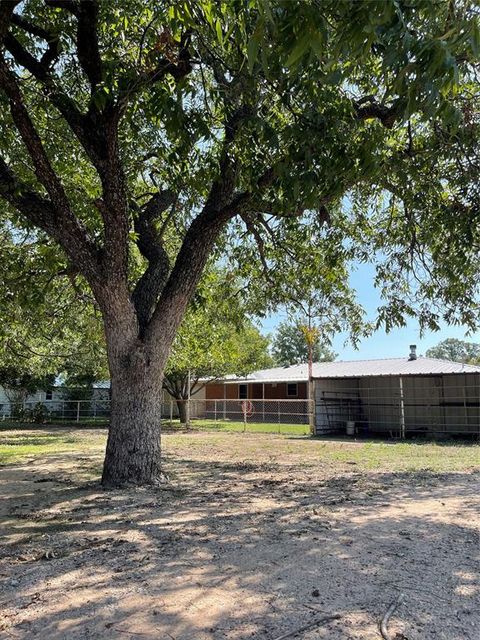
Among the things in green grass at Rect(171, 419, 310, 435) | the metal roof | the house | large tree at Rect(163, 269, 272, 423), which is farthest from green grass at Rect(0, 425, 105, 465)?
the metal roof

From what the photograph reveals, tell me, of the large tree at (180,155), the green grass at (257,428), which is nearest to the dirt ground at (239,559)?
the large tree at (180,155)

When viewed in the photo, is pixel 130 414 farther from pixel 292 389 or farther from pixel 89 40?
pixel 292 389

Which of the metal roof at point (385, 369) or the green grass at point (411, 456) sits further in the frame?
the metal roof at point (385, 369)

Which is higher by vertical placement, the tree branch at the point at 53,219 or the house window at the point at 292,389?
the tree branch at the point at 53,219

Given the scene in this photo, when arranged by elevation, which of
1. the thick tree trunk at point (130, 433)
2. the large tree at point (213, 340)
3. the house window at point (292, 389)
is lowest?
the thick tree trunk at point (130, 433)

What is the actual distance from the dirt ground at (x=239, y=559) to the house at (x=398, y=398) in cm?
1236

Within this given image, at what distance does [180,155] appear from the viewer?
5.76 meters

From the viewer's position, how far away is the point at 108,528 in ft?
17.6

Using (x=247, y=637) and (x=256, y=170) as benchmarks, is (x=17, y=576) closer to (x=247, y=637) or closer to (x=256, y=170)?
(x=247, y=637)

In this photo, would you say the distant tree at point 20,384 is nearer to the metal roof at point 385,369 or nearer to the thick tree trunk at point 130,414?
the metal roof at point 385,369

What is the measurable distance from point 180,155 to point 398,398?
18.0 metres

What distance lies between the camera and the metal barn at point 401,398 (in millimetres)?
19781

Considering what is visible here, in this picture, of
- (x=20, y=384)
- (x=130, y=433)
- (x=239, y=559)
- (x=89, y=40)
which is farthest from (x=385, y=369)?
(x=20, y=384)

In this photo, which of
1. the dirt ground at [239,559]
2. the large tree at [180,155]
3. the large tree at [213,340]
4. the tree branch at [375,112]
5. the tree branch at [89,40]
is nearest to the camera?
the dirt ground at [239,559]
